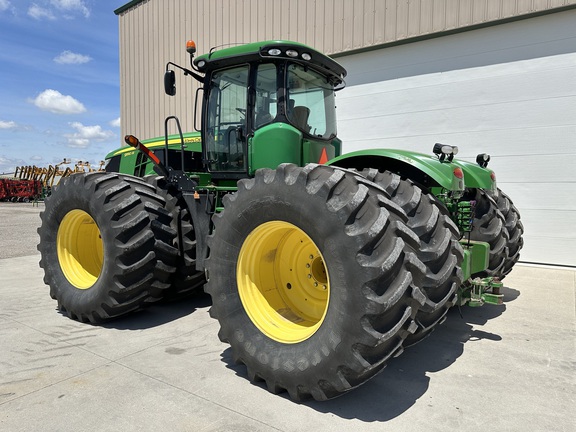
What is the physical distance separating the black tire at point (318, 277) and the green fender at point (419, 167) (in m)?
0.83

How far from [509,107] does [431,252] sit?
5936 millimetres

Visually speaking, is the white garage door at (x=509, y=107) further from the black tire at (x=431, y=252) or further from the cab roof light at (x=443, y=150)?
the black tire at (x=431, y=252)

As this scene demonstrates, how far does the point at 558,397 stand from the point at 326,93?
11.1 ft

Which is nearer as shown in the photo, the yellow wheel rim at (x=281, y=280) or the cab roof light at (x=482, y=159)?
the yellow wheel rim at (x=281, y=280)

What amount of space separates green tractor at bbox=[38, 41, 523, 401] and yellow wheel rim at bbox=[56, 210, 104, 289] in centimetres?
2

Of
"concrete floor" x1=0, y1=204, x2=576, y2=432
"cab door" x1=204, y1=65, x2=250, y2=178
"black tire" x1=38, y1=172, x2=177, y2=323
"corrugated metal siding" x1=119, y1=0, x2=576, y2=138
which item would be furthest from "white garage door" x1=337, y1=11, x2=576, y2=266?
"black tire" x1=38, y1=172, x2=177, y2=323

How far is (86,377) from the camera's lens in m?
2.97

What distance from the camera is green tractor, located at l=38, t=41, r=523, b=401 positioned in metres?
2.41

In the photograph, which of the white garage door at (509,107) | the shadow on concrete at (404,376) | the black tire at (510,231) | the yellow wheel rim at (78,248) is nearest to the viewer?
the shadow on concrete at (404,376)

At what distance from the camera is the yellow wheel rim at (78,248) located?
439cm

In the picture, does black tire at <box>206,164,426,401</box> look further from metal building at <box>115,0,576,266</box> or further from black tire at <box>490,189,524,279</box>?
metal building at <box>115,0,576,266</box>

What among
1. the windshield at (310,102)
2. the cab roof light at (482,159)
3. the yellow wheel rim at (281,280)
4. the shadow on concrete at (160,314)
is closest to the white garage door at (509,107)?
the cab roof light at (482,159)

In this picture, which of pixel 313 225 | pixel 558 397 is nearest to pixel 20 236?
pixel 313 225

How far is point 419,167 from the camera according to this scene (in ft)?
10.7
